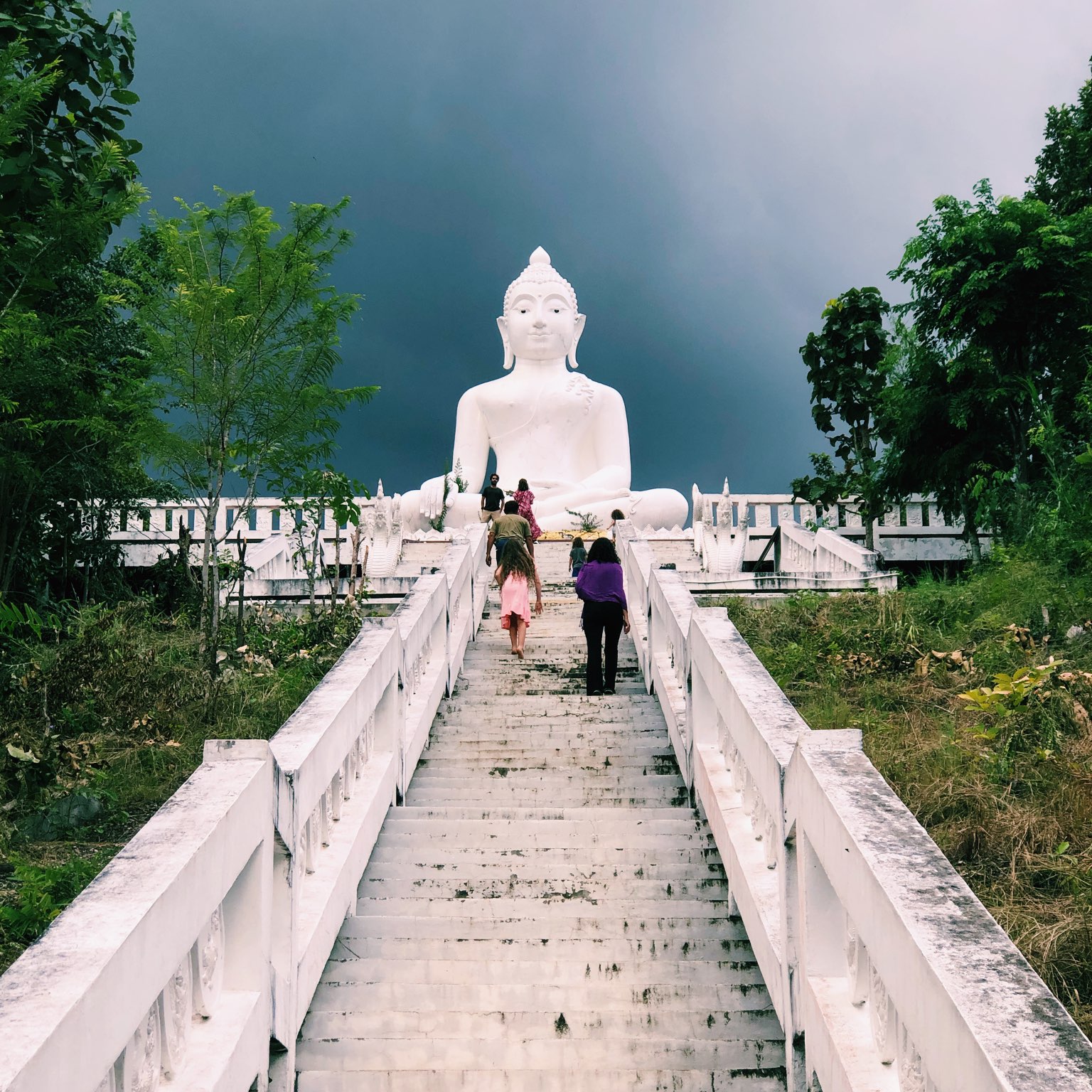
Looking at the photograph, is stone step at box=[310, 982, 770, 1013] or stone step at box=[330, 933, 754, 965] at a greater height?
stone step at box=[330, 933, 754, 965]

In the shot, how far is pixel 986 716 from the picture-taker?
7625 mm

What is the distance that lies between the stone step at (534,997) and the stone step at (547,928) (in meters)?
0.38

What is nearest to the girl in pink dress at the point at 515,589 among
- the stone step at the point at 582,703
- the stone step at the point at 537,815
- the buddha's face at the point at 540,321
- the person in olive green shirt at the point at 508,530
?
the person in olive green shirt at the point at 508,530

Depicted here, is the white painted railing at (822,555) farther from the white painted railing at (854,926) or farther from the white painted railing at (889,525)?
the white painted railing at (854,926)

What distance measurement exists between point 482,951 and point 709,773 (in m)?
1.46

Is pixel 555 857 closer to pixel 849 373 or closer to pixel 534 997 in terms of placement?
pixel 534 997

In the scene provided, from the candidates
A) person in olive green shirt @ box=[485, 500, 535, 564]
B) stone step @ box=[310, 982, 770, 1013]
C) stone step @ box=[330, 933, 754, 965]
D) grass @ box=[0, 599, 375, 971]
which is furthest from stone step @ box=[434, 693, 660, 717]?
stone step @ box=[310, 982, 770, 1013]

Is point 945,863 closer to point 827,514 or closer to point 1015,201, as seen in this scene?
point 1015,201

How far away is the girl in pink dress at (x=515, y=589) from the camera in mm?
9880

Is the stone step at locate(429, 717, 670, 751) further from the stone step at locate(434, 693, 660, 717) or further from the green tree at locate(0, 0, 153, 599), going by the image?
the green tree at locate(0, 0, 153, 599)

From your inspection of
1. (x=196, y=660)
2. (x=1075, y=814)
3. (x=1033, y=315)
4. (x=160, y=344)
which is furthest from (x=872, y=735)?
(x=1033, y=315)

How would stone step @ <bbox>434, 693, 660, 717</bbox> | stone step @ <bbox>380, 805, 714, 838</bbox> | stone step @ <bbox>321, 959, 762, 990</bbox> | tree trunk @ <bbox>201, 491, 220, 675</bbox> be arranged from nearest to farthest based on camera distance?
stone step @ <bbox>321, 959, 762, 990</bbox> → stone step @ <bbox>380, 805, 714, 838</bbox> → stone step @ <bbox>434, 693, 660, 717</bbox> → tree trunk @ <bbox>201, 491, 220, 675</bbox>

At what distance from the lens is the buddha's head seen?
1994cm

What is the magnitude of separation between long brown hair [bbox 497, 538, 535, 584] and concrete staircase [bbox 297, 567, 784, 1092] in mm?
2848
